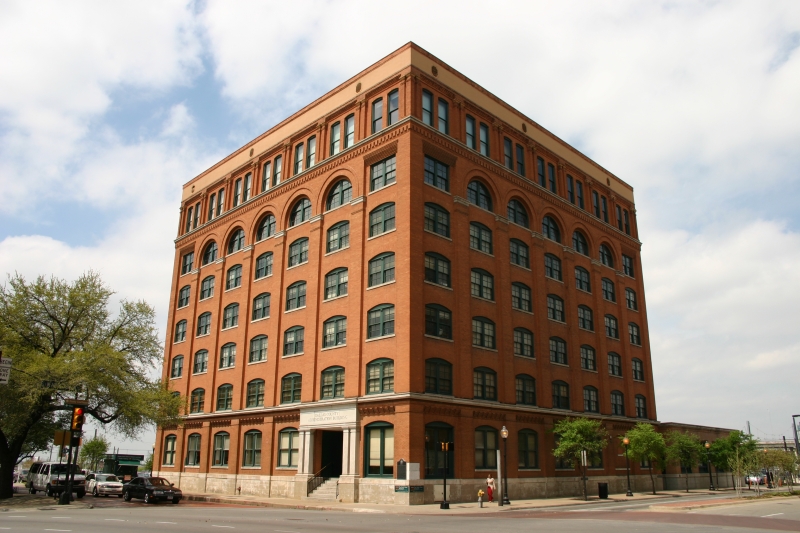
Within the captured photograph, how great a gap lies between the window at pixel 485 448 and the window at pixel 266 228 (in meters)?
22.1

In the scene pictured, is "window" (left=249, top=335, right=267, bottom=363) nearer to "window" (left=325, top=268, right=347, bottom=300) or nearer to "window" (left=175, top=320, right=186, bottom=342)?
"window" (left=325, top=268, right=347, bottom=300)

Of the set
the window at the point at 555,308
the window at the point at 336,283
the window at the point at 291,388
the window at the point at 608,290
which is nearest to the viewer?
the window at the point at 336,283

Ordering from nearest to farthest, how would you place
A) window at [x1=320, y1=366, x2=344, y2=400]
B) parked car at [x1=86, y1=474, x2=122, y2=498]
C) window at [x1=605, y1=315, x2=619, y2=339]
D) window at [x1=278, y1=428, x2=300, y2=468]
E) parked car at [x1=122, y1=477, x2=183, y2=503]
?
parked car at [x1=122, y1=477, x2=183, y2=503], window at [x1=320, y1=366, x2=344, y2=400], window at [x1=278, y1=428, x2=300, y2=468], parked car at [x1=86, y1=474, x2=122, y2=498], window at [x1=605, y1=315, x2=619, y2=339]

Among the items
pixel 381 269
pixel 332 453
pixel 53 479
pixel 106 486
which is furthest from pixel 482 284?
pixel 53 479

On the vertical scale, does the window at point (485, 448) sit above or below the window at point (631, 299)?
below

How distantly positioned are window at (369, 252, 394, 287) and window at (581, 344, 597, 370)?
1970cm

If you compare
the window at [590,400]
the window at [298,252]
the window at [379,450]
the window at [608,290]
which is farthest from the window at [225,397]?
the window at [608,290]

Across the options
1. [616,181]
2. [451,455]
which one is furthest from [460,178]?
[616,181]

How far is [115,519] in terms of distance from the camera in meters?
24.0

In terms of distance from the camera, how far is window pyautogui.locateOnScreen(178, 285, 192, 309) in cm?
5747

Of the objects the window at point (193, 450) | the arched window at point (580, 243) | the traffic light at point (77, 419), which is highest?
the arched window at point (580, 243)

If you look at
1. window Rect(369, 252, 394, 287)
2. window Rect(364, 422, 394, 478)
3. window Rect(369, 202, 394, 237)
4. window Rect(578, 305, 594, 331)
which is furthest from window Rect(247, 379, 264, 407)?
window Rect(578, 305, 594, 331)

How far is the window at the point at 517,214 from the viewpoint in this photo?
1807 inches

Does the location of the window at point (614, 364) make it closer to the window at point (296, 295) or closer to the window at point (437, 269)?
the window at point (437, 269)
